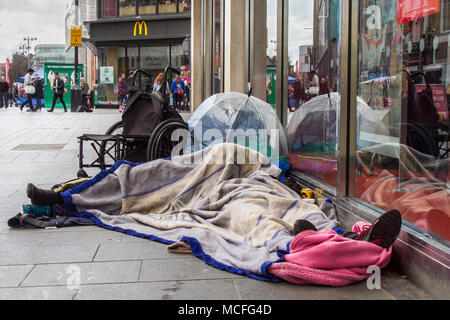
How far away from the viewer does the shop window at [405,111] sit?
283 cm

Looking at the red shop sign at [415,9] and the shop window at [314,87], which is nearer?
the red shop sign at [415,9]

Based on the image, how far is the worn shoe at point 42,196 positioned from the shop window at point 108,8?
2789 cm

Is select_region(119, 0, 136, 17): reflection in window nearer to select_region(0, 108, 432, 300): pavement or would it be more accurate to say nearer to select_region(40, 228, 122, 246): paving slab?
select_region(0, 108, 432, 300): pavement

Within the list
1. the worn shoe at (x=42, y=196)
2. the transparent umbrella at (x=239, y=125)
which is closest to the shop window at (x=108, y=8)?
the transparent umbrella at (x=239, y=125)

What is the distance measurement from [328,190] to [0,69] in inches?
4858

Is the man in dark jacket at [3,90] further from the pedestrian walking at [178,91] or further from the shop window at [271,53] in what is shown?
the shop window at [271,53]

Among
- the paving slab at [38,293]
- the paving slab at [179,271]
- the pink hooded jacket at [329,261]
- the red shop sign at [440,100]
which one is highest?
the red shop sign at [440,100]

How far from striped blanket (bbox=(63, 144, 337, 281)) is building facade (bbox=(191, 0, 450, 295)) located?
48cm

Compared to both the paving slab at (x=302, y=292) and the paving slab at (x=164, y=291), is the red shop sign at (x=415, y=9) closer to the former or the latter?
the paving slab at (x=302, y=292)

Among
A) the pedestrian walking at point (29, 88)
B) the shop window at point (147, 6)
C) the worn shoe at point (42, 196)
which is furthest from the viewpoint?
the shop window at point (147, 6)

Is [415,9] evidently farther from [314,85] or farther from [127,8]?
[127,8]

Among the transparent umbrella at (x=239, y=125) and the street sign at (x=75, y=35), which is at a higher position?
the street sign at (x=75, y=35)

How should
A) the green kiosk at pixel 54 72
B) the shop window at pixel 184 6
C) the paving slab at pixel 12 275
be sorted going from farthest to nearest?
the shop window at pixel 184 6 → the green kiosk at pixel 54 72 → the paving slab at pixel 12 275
